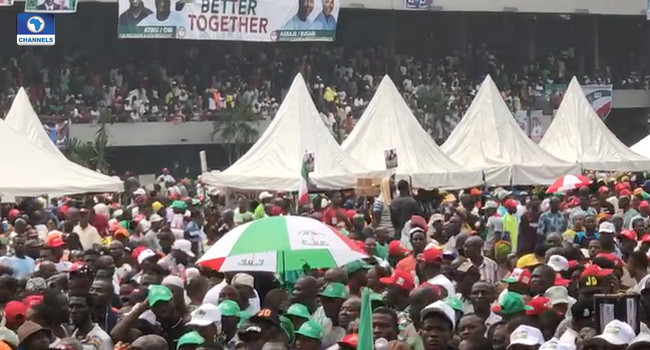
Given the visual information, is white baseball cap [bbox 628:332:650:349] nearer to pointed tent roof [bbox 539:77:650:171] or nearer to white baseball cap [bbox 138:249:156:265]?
white baseball cap [bbox 138:249:156:265]

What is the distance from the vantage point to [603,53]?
4541 cm

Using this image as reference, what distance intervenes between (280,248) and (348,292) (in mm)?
663

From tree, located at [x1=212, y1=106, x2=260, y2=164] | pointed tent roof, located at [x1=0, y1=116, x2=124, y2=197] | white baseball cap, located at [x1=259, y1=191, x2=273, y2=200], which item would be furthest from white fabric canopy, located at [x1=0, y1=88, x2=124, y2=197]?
tree, located at [x1=212, y1=106, x2=260, y2=164]

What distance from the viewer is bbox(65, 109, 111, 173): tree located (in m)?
30.4

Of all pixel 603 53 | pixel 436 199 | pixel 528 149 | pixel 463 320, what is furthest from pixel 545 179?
pixel 603 53

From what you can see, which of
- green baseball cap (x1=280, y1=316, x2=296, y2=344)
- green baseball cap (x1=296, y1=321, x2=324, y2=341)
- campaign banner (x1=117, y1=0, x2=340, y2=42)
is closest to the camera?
green baseball cap (x1=296, y1=321, x2=324, y2=341)

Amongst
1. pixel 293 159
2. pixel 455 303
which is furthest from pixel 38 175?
pixel 455 303

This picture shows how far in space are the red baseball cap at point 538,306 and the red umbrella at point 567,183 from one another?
11353 mm

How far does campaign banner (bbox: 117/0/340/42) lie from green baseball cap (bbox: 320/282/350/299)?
22225 millimetres

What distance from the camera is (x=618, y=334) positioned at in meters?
6.11

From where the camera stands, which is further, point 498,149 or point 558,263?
A: point 498,149

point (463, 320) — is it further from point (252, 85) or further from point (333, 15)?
point (252, 85)

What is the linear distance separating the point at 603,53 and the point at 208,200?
26149mm

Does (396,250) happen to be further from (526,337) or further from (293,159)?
(293,159)
